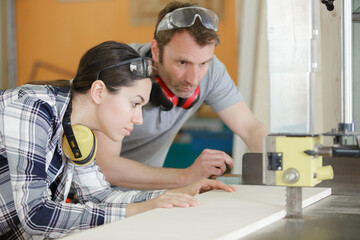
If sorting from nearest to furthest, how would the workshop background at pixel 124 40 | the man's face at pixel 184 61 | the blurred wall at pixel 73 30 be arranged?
the man's face at pixel 184 61 → the workshop background at pixel 124 40 → the blurred wall at pixel 73 30

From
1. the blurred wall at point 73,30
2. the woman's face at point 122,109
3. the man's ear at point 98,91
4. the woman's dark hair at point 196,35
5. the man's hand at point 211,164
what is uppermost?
the blurred wall at point 73,30

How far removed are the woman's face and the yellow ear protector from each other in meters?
0.07

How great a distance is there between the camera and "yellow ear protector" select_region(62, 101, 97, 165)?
164 centimetres

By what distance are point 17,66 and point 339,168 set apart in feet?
14.5

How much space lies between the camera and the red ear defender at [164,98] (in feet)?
7.35

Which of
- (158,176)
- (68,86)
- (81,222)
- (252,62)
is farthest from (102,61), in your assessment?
(252,62)

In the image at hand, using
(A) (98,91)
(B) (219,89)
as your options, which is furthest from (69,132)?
(B) (219,89)

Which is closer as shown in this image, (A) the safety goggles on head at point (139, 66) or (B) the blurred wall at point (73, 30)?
(A) the safety goggles on head at point (139, 66)

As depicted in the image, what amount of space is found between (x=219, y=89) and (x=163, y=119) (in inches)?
14.7

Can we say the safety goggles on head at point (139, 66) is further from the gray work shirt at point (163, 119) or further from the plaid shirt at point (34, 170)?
the gray work shirt at point (163, 119)

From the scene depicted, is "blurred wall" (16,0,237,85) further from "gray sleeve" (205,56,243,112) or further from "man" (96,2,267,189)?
"man" (96,2,267,189)

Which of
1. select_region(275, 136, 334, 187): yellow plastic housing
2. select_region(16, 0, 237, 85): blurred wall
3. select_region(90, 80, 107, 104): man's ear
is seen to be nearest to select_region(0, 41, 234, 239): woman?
select_region(90, 80, 107, 104): man's ear

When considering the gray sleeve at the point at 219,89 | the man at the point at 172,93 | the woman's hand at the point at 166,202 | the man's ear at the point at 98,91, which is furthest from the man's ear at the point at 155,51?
the woman's hand at the point at 166,202

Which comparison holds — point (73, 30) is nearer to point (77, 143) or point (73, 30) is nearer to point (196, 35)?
point (196, 35)
